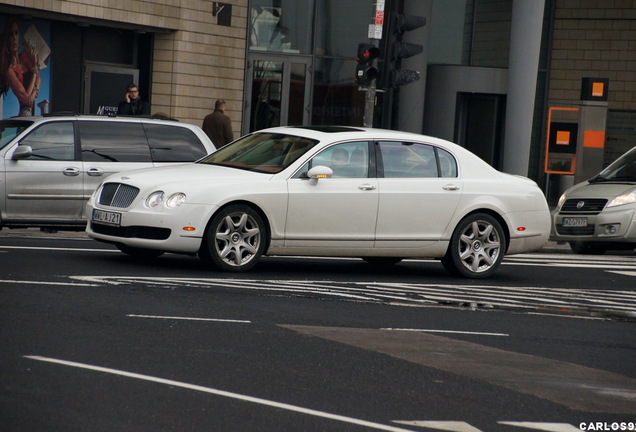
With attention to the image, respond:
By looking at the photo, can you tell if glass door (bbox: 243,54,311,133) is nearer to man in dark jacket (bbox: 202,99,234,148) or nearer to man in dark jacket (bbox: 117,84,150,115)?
man in dark jacket (bbox: 202,99,234,148)

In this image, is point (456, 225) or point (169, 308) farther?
point (456, 225)

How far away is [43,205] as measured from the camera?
14133 millimetres

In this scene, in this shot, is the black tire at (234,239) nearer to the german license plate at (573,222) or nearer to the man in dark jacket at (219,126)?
the german license plate at (573,222)

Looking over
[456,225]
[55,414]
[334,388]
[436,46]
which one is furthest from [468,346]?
[436,46]

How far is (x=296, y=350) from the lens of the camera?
25.2 feet

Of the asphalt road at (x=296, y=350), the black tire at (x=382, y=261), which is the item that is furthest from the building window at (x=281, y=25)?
the asphalt road at (x=296, y=350)

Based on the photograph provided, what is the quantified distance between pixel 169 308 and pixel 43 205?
557 centimetres

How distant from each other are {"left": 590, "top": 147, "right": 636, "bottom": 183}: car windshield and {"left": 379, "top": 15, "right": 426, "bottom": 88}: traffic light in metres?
3.32

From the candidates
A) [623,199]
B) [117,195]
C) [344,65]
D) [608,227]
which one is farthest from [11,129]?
[344,65]

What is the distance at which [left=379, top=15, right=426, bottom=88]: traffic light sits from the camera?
17.4 metres

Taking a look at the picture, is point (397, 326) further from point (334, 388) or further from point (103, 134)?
point (103, 134)

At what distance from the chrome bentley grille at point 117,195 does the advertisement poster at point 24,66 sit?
1049 centimetres

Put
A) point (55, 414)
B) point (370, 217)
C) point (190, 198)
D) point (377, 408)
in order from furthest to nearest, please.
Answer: point (370, 217)
point (190, 198)
point (377, 408)
point (55, 414)

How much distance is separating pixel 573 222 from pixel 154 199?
829 cm
